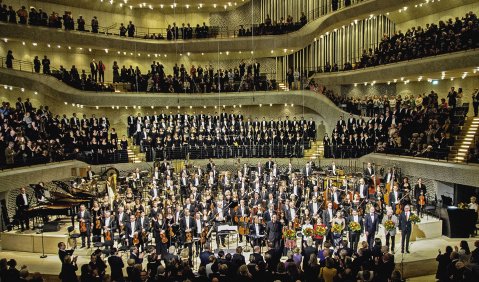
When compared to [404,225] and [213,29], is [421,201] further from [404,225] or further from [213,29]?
[213,29]

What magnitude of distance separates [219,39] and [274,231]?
23.0 metres

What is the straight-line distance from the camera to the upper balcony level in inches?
1067

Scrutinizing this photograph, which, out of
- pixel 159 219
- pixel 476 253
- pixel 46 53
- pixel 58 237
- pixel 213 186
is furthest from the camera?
pixel 46 53

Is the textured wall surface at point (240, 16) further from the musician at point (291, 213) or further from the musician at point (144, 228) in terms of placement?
the musician at point (144, 228)

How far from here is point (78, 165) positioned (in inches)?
933

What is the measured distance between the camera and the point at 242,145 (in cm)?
2698

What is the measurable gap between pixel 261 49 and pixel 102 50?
11.2 m

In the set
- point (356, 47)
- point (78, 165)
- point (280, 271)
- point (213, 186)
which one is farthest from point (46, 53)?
point (280, 271)

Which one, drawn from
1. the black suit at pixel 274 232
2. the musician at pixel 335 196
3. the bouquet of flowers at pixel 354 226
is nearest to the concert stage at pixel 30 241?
the black suit at pixel 274 232

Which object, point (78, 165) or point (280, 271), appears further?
point (78, 165)

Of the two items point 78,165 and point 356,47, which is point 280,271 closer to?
point 78,165

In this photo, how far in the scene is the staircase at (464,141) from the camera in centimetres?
1866

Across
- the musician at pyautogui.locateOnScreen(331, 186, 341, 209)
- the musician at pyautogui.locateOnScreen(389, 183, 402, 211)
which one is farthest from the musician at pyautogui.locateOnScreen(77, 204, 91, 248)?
the musician at pyautogui.locateOnScreen(389, 183, 402, 211)

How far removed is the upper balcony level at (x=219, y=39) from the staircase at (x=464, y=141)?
8915 millimetres
